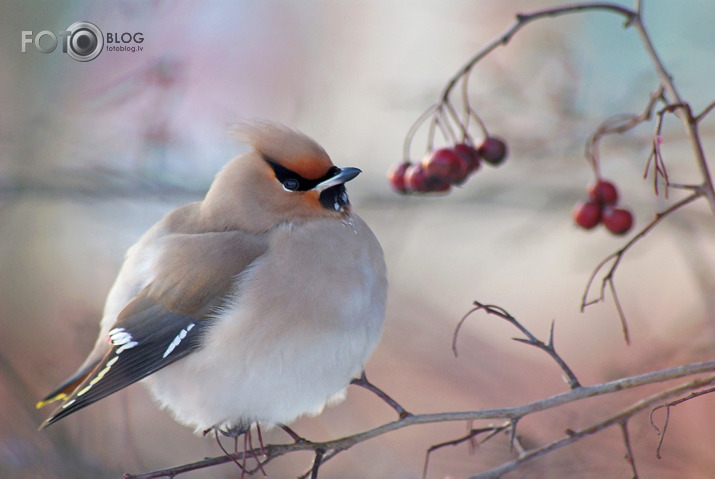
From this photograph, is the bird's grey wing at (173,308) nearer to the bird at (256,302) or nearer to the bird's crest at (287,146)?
the bird at (256,302)

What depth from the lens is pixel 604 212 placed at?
95.9 inches

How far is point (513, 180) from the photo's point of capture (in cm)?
393

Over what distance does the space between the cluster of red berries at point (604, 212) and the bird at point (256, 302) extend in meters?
0.62

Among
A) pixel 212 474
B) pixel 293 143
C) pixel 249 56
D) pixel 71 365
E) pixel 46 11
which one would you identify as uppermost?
pixel 46 11

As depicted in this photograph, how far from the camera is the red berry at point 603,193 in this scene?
8.00 ft

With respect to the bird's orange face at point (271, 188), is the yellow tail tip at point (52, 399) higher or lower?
lower

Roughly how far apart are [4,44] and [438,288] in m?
3.24

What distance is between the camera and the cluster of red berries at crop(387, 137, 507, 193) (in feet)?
7.86

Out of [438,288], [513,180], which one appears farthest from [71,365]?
[513,180]

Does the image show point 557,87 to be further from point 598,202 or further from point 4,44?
point 4,44

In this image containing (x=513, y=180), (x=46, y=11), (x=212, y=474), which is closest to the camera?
(x=212, y=474)

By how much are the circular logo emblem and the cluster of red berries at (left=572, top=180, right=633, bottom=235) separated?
2902mm

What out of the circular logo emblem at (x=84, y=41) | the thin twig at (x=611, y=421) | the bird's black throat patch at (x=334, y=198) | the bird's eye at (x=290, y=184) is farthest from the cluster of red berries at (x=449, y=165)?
the circular logo emblem at (x=84, y=41)

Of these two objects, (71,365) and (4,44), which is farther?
(4,44)
